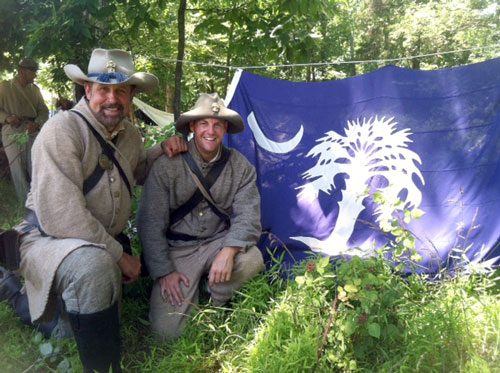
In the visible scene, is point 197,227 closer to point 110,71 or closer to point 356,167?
point 110,71

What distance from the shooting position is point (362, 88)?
375 cm

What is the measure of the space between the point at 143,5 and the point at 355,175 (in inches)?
96.2

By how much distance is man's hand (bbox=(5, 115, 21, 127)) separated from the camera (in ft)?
18.0

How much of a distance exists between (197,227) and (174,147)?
54 cm

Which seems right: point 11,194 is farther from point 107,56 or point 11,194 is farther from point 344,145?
point 344,145

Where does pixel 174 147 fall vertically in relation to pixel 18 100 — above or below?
below

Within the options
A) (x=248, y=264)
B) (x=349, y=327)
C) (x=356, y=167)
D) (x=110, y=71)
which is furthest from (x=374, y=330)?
(x=110, y=71)

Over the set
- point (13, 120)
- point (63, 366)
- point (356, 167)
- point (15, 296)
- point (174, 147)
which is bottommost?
point (63, 366)

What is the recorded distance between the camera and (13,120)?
18.1 feet

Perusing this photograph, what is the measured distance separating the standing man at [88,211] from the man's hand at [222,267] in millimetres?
447

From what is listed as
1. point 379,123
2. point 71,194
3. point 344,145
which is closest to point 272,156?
point 344,145

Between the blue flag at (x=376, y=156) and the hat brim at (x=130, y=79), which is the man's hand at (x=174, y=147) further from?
the blue flag at (x=376, y=156)

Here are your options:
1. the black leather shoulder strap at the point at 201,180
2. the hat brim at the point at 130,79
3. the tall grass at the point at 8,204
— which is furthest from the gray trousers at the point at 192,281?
the tall grass at the point at 8,204

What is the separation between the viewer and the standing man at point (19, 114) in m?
5.50
